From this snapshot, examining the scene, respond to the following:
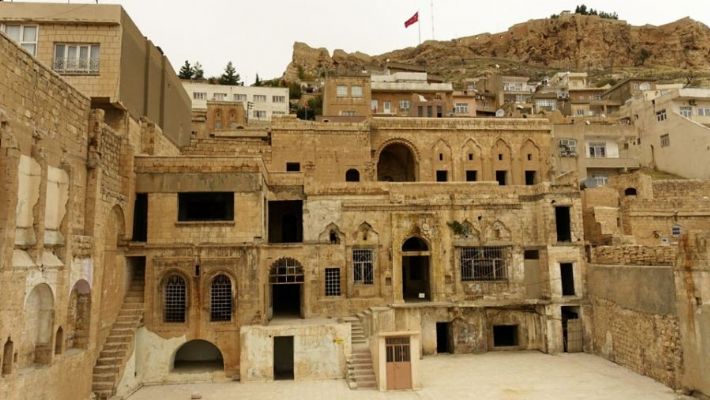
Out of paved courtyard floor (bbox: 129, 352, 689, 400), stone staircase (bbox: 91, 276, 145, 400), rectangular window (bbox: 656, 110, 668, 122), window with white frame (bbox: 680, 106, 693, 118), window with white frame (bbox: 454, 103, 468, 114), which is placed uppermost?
window with white frame (bbox: 454, 103, 468, 114)

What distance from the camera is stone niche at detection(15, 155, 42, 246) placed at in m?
12.5

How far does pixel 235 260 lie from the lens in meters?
20.3

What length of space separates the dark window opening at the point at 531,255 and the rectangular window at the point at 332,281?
10.3 meters

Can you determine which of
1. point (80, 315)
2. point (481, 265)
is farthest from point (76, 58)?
point (481, 265)

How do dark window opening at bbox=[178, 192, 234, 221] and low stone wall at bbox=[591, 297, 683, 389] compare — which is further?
dark window opening at bbox=[178, 192, 234, 221]

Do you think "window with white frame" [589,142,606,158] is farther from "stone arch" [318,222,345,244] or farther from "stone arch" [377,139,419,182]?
"stone arch" [318,222,345,244]

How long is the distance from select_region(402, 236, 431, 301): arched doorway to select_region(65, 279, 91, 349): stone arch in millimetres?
16068

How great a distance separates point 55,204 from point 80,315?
4006 millimetres

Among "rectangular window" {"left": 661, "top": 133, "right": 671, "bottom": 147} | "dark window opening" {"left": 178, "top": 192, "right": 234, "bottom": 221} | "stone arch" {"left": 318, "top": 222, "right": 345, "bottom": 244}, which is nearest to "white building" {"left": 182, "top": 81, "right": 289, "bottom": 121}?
"dark window opening" {"left": 178, "top": 192, "right": 234, "bottom": 221}

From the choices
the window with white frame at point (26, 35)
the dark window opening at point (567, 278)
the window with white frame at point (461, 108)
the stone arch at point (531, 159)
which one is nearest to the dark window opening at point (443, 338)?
the dark window opening at point (567, 278)

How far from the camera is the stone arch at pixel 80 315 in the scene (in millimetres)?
15516

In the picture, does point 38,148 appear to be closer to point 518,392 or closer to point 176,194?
point 176,194

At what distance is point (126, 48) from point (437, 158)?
66.3 ft

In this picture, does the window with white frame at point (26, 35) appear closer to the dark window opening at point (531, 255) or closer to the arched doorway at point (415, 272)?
the arched doorway at point (415, 272)
